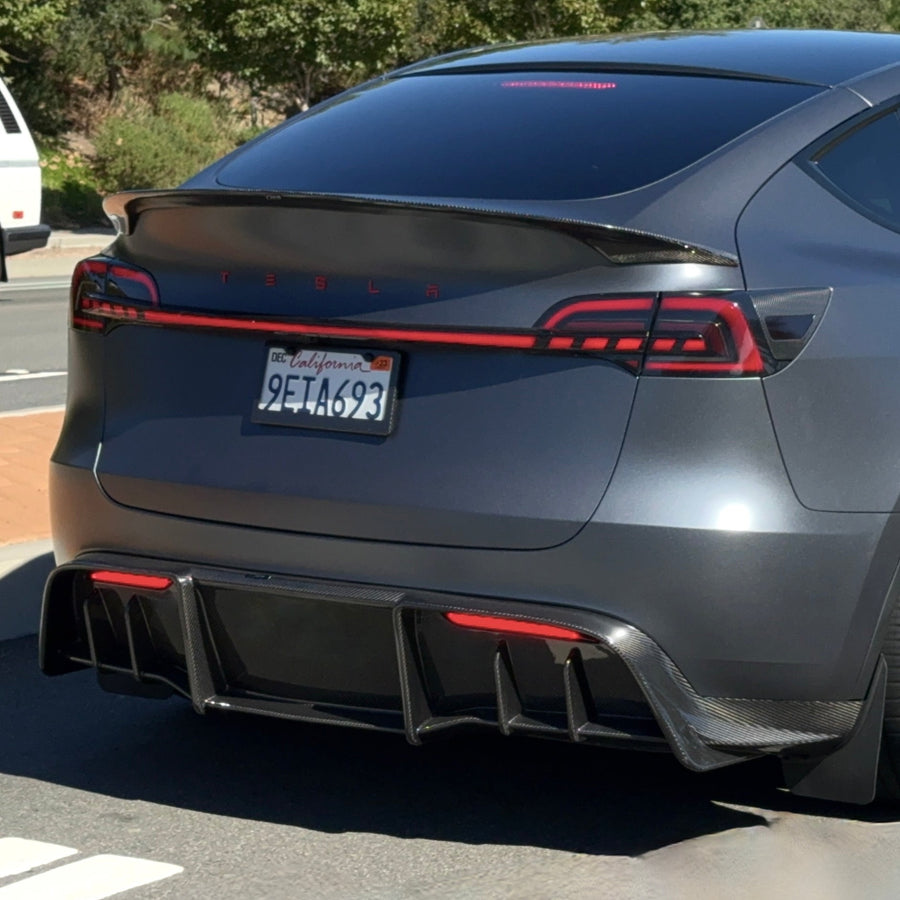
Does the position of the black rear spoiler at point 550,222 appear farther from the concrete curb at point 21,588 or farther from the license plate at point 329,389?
the concrete curb at point 21,588

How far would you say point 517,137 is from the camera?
389 centimetres

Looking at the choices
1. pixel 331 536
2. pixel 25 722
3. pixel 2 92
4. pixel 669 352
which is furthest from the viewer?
pixel 2 92

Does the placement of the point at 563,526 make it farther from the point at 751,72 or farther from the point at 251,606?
the point at 751,72

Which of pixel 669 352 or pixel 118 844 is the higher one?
pixel 669 352

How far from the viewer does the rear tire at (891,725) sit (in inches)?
142

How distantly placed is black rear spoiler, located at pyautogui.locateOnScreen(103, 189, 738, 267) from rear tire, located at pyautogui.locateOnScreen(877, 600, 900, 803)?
2.60 feet

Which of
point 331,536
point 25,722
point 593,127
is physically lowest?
point 25,722

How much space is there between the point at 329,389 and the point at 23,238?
1334cm

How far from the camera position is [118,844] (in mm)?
3793

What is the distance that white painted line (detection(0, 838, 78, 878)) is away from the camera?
12.0 ft

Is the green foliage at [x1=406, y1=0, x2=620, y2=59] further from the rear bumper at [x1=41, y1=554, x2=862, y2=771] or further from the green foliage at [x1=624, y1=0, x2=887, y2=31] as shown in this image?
the rear bumper at [x1=41, y1=554, x2=862, y2=771]

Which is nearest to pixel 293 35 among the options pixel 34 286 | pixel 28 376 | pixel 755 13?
pixel 34 286

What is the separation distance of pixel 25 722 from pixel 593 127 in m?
2.10

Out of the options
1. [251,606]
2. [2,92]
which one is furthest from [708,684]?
[2,92]
